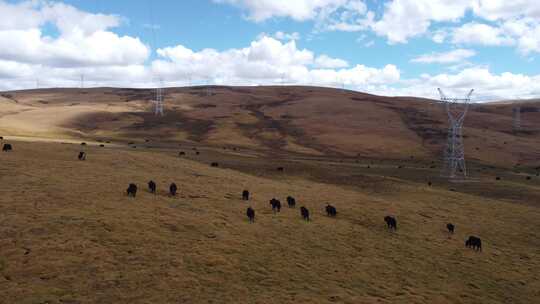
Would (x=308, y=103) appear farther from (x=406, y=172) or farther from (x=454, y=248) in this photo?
(x=454, y=248)

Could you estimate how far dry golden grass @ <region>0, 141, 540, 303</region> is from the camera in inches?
663

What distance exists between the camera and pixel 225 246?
22.2 m

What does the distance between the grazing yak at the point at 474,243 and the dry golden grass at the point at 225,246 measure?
57 cm

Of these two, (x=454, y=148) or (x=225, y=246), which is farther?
(x=454, y=148)

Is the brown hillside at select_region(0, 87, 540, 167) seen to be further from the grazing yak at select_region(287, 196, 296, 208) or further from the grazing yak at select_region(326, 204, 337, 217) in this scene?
the grazing yak at select_region(326, 204, 337, 217)

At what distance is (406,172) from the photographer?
6656 centimetres

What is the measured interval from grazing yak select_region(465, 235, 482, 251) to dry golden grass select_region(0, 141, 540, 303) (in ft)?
1.86

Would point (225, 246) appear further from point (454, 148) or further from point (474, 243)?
point (454, 148)

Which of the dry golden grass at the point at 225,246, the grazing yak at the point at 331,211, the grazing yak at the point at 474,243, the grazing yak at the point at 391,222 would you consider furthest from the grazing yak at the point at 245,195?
the grazing yak at the point at 474,243

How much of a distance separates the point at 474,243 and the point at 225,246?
58.7 ft

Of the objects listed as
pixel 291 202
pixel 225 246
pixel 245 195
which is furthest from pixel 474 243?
pixel 225 246

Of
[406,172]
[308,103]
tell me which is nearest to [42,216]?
[406,172]

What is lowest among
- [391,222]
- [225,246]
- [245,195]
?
[391,222]

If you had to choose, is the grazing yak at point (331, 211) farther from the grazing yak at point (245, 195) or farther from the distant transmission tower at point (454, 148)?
the distant transmission tower at point (454, 148)
